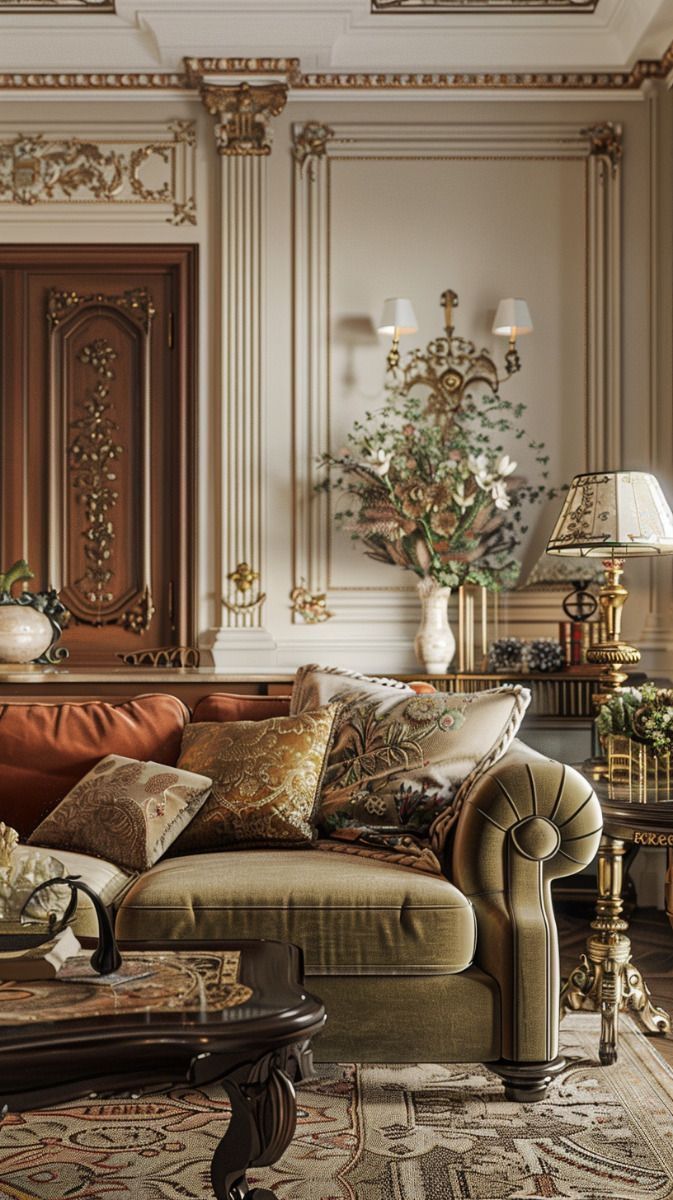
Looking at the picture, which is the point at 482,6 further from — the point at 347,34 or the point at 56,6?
the point at 56,6

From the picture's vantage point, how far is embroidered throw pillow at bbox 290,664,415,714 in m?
3.16

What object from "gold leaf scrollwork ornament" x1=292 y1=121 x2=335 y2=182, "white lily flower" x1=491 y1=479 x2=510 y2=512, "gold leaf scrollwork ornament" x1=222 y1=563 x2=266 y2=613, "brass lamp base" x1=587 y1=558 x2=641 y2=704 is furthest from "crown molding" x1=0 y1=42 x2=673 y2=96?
"brass lamp base" x1=587 y1=558 x2=641 y2=704

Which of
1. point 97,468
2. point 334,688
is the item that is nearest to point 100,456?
point 97,468

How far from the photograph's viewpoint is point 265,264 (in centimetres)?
491

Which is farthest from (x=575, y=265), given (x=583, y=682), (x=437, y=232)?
(x=583, y=682)

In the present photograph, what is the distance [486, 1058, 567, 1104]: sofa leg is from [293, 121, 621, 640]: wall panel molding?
8.30 feet

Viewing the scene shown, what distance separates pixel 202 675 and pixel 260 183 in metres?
2.08

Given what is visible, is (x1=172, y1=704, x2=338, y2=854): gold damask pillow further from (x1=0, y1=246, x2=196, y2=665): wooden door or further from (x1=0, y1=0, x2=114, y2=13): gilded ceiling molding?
(x1=0, y1=0, x2=114, y2=13): gilded ceiling molding

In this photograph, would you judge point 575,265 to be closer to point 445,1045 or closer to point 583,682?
point 583,682

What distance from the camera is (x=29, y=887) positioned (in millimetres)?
2014

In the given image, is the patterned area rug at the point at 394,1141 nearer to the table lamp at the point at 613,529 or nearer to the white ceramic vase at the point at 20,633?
the table lamp at the point at 613,529

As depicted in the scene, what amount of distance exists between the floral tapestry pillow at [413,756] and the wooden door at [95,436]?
209 cm

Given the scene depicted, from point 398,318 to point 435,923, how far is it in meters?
2.86

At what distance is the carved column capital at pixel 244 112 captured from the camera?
15.8 feet
